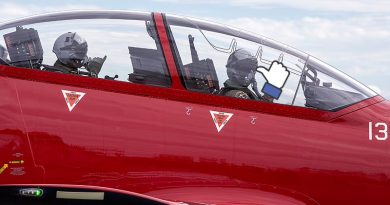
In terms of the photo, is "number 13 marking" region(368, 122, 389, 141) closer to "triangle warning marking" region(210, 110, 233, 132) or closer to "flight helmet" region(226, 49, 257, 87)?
"flight helmet" region(226, 49, 257, 87)

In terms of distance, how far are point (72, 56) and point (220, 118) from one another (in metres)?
1.36

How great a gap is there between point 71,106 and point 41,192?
70cm

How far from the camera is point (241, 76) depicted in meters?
5.23

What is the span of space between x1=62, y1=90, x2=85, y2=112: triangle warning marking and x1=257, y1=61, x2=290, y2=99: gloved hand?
1535mm

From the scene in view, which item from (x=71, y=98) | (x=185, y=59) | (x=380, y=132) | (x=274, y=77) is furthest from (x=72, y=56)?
(x=380, y=132)

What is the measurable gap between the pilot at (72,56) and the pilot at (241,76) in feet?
3.52

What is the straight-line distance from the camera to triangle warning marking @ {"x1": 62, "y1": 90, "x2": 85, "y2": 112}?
473 cm

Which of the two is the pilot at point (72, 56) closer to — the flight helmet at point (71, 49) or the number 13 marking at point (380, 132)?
the flight helmet at point (71, 49)

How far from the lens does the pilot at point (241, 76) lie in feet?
16.8

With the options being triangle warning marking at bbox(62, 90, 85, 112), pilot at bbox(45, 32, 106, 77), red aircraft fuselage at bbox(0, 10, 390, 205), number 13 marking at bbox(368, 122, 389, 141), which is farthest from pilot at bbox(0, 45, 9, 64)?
number 13 marking at bbox(368, 122, 389, 141)

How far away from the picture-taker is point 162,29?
17.1 feet

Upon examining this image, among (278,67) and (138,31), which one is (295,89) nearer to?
(278,67)

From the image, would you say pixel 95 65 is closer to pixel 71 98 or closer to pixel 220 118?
pixel 71 98

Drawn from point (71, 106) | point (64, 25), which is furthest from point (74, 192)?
point (64, 25)
